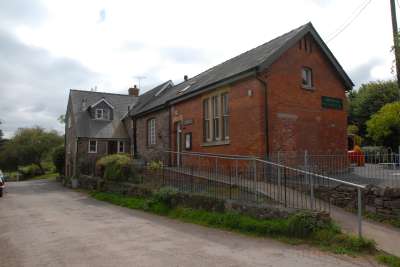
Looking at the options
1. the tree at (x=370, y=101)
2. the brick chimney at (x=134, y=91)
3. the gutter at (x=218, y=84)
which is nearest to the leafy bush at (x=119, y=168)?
the gutter at (x=218, y=84)

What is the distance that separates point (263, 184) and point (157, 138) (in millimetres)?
13002

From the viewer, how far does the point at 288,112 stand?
15078 mm

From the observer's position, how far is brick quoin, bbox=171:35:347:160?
14.4 metres

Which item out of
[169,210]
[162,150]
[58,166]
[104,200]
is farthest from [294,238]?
[58,166]

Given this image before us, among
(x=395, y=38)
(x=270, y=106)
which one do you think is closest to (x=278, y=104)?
(x=270, y=106)

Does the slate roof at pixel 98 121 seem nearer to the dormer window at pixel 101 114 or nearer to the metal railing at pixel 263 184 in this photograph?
the dormer window at pixel 101 114

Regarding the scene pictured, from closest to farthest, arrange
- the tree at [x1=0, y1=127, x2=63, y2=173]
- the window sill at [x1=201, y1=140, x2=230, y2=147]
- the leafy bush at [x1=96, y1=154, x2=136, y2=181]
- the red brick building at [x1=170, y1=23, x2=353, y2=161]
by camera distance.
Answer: the red brick building at [x1=170, y1=23, x2=353, y2=161] → the window sill at [x1=201, y1=140, x2=230, y2=147] → the leafy bush at [x1=96, y1=154, x2=136, y2=181] → the tree at [x1=0, y1=127, x2=63, y2=173]

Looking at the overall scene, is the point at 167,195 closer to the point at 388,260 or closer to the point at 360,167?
the point at 360,167

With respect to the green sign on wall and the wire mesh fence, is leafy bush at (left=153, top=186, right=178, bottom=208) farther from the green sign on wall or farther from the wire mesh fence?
the green sign on wall

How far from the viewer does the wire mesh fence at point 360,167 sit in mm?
9828

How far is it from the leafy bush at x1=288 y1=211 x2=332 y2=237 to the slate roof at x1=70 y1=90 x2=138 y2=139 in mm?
23587

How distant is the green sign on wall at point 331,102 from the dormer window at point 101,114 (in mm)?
20552

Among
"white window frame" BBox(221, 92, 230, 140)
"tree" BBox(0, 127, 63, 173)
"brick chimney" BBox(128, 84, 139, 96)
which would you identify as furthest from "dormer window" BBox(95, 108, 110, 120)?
"tree" BBox(0, 127, 63, 173)

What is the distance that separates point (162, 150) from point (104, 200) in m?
5.68
